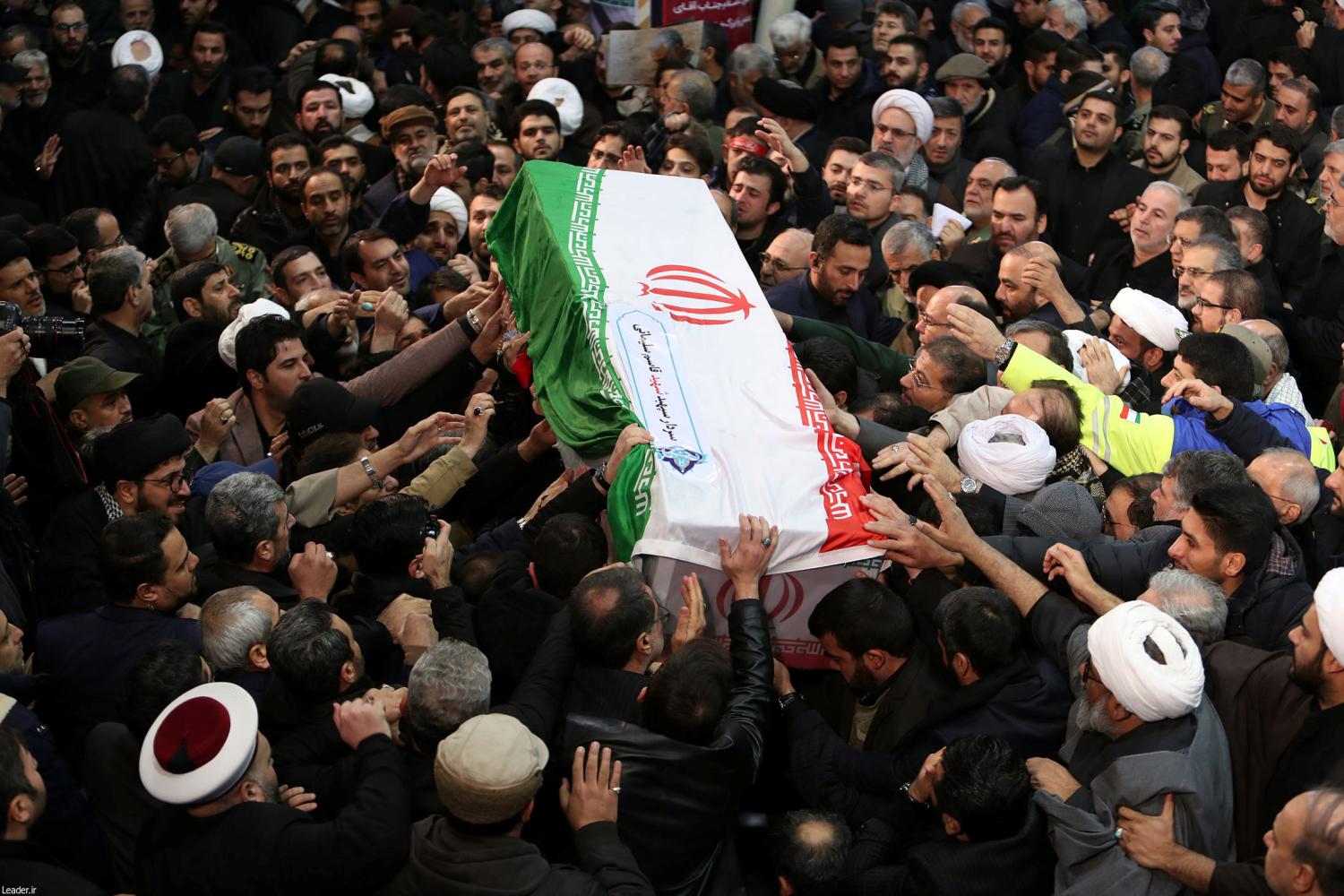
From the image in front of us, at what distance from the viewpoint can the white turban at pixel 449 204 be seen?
706 cm

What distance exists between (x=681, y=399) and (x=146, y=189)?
465 centimetres

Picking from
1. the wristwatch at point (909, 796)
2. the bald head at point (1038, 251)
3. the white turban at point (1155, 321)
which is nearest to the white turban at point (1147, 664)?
the wristwatch at point (909, 796)

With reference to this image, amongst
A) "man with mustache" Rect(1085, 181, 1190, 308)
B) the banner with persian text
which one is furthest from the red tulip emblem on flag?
"man with mustache" Rect(1085, 181, 1190, 308)

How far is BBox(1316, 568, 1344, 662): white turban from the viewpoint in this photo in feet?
10.9

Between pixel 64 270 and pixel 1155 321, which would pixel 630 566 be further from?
pixel 64 270

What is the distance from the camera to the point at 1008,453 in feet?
14.6

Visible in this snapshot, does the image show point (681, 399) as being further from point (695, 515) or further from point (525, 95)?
point (525, 95)

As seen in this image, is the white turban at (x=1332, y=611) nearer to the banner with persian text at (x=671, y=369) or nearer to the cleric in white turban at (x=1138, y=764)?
the cleric in white turban at (x=1138, y=764)

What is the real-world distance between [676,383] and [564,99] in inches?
180

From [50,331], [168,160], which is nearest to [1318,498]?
[50,331]

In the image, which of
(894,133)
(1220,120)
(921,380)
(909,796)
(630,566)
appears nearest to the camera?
(909,796)

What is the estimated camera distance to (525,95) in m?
9.07

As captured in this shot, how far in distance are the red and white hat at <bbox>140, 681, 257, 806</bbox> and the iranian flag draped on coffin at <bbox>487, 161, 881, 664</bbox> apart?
1211 millimetres

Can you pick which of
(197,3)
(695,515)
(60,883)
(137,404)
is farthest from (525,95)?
(60,883)
